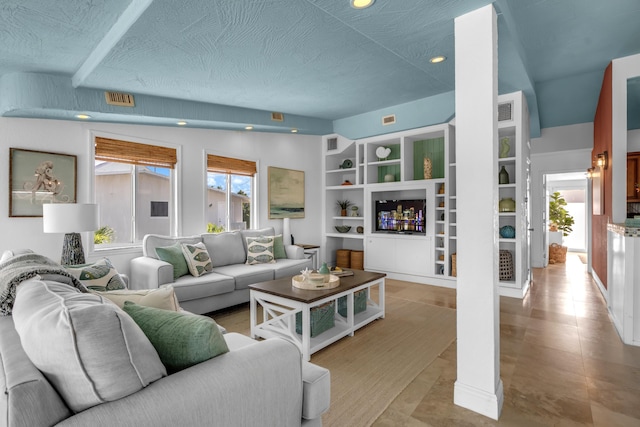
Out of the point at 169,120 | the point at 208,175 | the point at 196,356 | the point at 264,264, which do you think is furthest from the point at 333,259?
the point at 196,356

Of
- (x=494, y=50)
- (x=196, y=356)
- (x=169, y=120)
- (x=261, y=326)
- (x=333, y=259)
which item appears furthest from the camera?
(x=333, y=259)

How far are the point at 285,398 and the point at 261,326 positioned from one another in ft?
6.22

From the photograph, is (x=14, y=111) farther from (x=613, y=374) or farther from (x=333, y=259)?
(x=613, y=374)

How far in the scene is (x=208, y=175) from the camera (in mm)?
5004

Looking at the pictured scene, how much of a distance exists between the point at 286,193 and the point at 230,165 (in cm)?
118

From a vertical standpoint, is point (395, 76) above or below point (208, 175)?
above

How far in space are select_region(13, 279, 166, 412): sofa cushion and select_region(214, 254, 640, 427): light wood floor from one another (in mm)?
1482

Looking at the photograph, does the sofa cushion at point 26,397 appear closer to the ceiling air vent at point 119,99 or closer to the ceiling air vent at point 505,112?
the ceiling air vent at point 119,99

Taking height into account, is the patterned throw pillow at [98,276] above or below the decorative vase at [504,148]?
below

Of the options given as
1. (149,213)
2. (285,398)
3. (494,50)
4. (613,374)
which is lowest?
(613,374)

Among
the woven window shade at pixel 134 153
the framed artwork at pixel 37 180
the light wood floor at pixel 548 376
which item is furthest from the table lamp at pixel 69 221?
the light wood floor at pixel 548 376

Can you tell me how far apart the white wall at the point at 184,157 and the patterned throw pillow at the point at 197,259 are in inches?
32.2

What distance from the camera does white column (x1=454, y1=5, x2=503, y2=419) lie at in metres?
1.98

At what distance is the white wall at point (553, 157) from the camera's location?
6.27 meters
